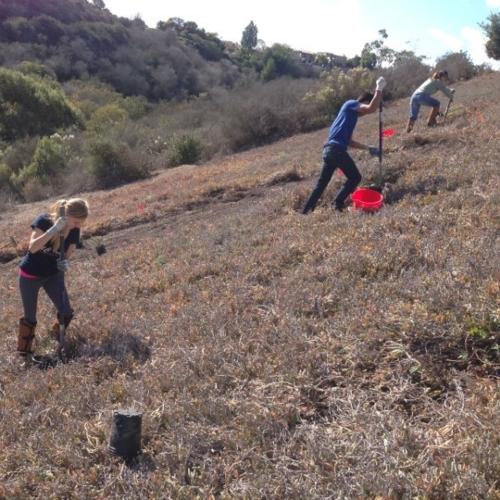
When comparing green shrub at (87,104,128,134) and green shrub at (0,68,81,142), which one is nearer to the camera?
green shrub at (0,68,81,142)

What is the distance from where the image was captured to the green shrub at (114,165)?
70.4 feet

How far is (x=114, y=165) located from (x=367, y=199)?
603 inches

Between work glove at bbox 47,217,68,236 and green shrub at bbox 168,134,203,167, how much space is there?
17.8 metres

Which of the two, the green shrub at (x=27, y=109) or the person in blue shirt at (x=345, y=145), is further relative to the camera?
the green shrub at (x=27, y=109)

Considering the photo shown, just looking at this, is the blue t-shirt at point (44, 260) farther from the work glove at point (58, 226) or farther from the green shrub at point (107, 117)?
the green shrub at point (107, 117)

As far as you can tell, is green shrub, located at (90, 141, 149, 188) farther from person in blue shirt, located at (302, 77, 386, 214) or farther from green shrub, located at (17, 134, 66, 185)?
person in blue shirt, located at (302, 77, 386, 214)

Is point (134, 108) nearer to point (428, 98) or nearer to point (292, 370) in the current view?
point (428, 98)

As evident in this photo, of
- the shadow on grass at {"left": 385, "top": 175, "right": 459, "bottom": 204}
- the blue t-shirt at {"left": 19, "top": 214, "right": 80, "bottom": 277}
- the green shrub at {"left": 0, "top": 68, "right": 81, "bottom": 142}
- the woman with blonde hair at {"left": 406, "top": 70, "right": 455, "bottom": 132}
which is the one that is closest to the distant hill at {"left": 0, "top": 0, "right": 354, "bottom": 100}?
the green shrub at {"left": 0, "top": 68, "right": 81, "bottom": 142}

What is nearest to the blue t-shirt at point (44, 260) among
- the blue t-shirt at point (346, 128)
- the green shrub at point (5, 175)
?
the blue t-shirt at point (346, 128)

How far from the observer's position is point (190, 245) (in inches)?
336

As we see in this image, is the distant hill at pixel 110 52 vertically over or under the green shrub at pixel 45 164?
over

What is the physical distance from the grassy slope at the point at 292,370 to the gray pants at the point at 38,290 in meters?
0.29

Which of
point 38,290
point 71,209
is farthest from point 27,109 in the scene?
point 71,209

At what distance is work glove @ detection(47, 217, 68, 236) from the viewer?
5.11 meters
